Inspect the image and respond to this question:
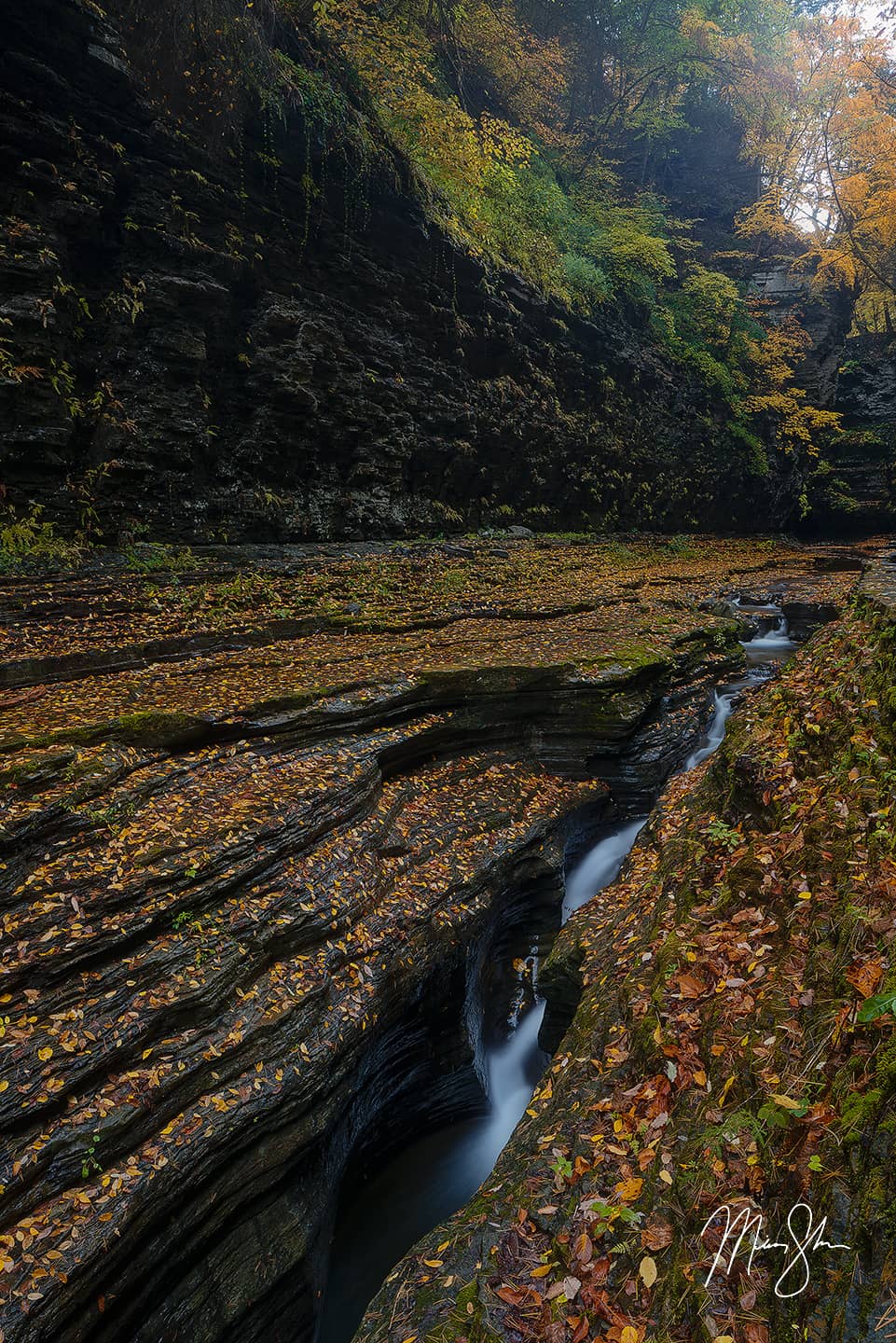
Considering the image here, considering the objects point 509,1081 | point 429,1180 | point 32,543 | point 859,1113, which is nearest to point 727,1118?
point 859,1113

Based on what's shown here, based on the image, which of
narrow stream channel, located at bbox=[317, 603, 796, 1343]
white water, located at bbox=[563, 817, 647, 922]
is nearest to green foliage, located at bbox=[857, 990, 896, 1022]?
narrow stream channel, located at bbox=[317, 603, 796, 1343]

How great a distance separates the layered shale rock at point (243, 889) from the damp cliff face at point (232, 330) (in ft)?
8.02

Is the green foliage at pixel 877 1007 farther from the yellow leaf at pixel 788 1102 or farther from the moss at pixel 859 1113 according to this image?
the yellow leaf at pixel 788 1102

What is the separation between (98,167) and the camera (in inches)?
Result: 392

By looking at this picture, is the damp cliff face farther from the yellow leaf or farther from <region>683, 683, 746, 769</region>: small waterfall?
the yellow leaf

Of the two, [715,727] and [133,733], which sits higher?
[133,733]

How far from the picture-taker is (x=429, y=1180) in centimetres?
594

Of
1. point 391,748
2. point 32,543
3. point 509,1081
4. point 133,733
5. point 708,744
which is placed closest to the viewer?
point 133,733

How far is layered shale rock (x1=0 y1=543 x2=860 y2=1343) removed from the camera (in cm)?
381

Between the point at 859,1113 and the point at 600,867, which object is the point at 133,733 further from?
the point at 600,867

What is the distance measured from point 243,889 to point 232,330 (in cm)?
1112

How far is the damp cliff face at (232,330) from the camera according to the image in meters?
9.38

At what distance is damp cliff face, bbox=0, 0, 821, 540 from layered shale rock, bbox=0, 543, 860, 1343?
2.44 m

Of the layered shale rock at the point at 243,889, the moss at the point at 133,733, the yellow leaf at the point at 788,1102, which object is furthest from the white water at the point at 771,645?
the yellow leaf at the point at 788,1102
